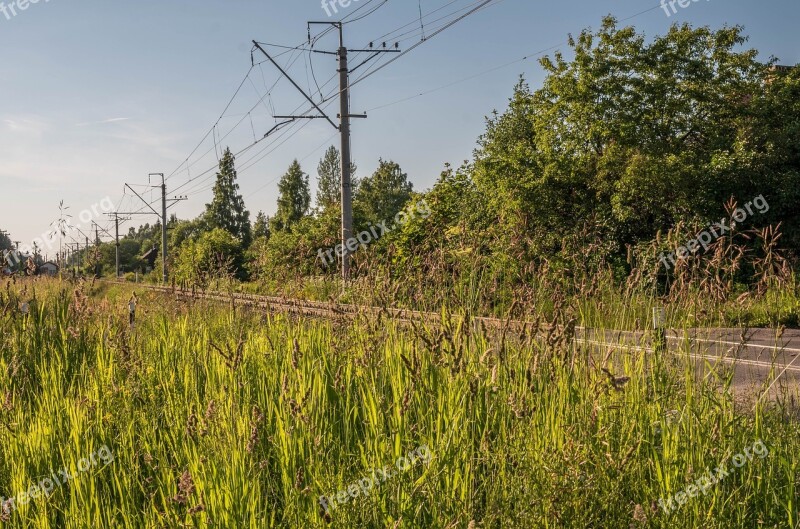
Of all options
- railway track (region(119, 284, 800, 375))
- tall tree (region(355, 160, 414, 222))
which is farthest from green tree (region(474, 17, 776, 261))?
tall tree (region(355, 160, 414, 222))

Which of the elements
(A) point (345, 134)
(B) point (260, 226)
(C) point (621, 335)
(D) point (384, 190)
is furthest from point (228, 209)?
(C) point (621, 335)

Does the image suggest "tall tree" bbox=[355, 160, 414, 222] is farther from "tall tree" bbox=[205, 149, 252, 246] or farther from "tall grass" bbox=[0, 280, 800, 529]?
"tall grass" bbox=[0, 280, 800, 529]

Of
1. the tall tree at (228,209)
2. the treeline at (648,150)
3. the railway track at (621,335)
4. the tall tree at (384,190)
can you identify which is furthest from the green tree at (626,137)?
the tall tree at (228,209)

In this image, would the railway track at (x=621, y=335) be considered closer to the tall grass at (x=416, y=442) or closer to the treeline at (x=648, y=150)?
the tall grass at (x=416, y=442)

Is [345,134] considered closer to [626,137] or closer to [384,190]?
[626,137]

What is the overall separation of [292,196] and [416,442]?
228 ft

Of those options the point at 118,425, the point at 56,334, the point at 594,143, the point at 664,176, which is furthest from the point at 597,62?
the point at 118,425

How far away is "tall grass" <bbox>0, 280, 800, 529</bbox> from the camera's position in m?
2.66

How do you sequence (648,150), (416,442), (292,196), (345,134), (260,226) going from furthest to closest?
(260,226) → (292,196) → (648,150) → (345,134) → (416,442)

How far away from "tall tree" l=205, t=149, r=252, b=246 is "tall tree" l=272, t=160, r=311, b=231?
17.0ft

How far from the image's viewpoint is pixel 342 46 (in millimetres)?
18047

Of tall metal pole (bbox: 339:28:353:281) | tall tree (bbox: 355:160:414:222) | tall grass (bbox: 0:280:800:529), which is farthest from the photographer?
tall tree (bbox: 355:160:414:222)

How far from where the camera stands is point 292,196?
7106 cm

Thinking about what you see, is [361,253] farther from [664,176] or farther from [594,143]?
[594,143]
